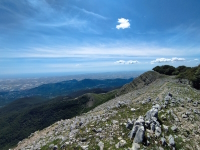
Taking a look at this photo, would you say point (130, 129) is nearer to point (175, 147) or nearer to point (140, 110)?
point (175, 147)

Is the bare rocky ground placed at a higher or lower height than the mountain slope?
higher

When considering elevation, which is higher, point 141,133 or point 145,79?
point 141,133

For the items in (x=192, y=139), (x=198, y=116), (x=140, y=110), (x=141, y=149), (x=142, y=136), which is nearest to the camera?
(x=141, y=149)

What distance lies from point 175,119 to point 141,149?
770cm

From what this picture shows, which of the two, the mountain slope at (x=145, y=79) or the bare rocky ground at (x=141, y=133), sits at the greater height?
the bare rocky ground at (x=141, y=133)

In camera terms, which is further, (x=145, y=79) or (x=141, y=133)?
(x=145, y=79)

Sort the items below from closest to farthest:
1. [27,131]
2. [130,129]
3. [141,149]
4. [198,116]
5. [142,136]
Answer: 1. [141,149]
2. [142,136]
3. [130,129]
4. [198,116]
5. [27,131]

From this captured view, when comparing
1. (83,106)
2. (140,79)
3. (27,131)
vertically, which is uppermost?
(140,79)

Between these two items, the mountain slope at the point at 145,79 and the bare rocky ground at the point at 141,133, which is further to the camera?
the mountain slope at the point at 145,79

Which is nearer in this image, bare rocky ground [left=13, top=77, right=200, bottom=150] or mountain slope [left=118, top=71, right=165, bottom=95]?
bare rocky ground [left=13, top=77, right=200, bottom=150]

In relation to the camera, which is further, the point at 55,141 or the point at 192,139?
the point at 55,141

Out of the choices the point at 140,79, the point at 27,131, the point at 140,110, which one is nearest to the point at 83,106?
the point at 27,131

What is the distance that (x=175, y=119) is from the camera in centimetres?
1644

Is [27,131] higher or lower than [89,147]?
lower
